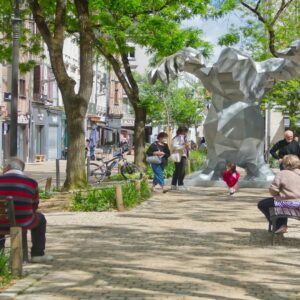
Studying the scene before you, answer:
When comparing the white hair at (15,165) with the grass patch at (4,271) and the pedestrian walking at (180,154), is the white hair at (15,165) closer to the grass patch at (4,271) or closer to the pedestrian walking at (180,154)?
the grass patch at (4,271)

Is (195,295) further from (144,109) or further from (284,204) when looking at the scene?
(144,109)

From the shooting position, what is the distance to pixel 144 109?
26.6 meters

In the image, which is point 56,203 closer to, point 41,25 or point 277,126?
point 41,25

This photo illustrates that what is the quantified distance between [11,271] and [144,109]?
1930 centimetres

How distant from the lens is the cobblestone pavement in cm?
695

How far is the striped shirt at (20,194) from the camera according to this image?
8062mm

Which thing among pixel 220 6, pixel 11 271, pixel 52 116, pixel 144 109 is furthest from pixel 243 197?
pixel 52 116

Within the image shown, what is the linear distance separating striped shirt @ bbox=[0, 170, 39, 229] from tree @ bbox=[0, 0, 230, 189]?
28.1 feet

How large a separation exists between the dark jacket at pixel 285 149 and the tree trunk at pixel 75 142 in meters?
4.37

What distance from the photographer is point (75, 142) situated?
16922mm

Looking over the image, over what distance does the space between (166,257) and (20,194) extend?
79.6 inches

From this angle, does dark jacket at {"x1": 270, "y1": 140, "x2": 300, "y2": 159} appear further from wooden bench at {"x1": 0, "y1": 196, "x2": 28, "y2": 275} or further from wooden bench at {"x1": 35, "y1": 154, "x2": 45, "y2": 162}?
wooden bench at {"x1": 35, "y1": 154, "x2": 45, "y2": 162}

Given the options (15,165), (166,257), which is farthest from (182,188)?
(15,165)

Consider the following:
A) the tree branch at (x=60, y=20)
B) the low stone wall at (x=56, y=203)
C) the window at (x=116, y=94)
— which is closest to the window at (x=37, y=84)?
the window at (x=116, y=94)
